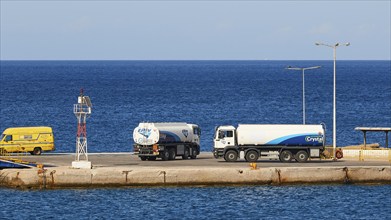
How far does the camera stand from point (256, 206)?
2842 inches

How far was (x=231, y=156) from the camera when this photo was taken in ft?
290

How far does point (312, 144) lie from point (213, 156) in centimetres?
1048

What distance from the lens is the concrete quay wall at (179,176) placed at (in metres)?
77.9

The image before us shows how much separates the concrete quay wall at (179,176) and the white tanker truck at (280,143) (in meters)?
7.88

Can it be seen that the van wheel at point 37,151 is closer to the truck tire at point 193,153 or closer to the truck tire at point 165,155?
the truck tire at point 165,155

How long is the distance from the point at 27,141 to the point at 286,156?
25270mm

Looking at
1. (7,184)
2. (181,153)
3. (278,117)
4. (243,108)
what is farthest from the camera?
(243,108)

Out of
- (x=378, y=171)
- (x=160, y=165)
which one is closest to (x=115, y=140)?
(x=160, y=165)

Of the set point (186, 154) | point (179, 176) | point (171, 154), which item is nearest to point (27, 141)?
point (171, 154)

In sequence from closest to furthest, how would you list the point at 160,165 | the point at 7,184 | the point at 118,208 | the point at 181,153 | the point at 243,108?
the point at 118,208 < the point at 7,184 < the point at 160,165 < the point at 181,153 < the point at 243,108

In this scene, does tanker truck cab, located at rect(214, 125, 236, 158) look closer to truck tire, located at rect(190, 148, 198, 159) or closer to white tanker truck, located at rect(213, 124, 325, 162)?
white tanker truck, located at rect(213, 124, 325, 162)

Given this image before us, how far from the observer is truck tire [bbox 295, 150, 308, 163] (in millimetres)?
87625

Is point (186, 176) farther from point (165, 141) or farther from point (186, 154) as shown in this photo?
point (186, 154)

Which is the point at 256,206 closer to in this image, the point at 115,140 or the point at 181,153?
the point at 181,153
